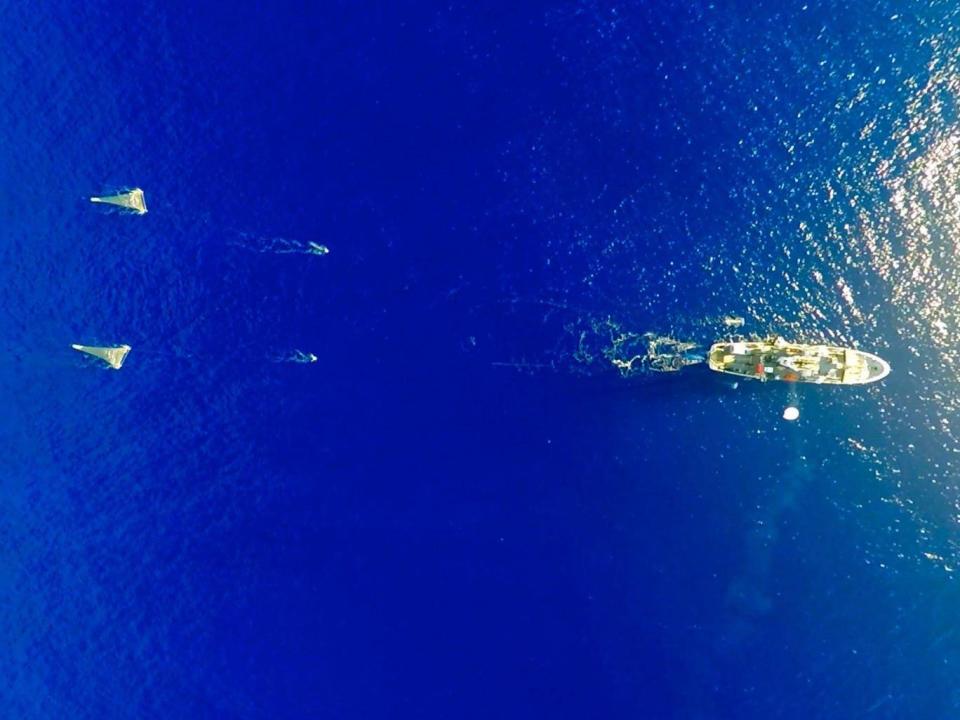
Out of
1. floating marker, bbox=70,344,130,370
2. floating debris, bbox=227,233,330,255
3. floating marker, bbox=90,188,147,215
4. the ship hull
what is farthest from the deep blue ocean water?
the ship hull

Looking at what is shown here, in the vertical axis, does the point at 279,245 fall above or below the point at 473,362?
above

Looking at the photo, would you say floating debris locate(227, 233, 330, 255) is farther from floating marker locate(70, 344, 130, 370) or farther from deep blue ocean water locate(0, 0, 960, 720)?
floating marker locate(70, 344, 130, 370)

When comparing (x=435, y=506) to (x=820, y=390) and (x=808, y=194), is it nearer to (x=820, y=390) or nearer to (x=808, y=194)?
(x=820, y=390)

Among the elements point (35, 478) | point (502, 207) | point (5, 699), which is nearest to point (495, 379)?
point (502, 207)

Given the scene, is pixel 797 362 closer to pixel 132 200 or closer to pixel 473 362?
pixel 473 362

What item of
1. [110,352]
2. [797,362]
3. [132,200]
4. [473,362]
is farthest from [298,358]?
[797,362]

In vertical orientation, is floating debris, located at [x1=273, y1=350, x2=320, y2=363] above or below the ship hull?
below
